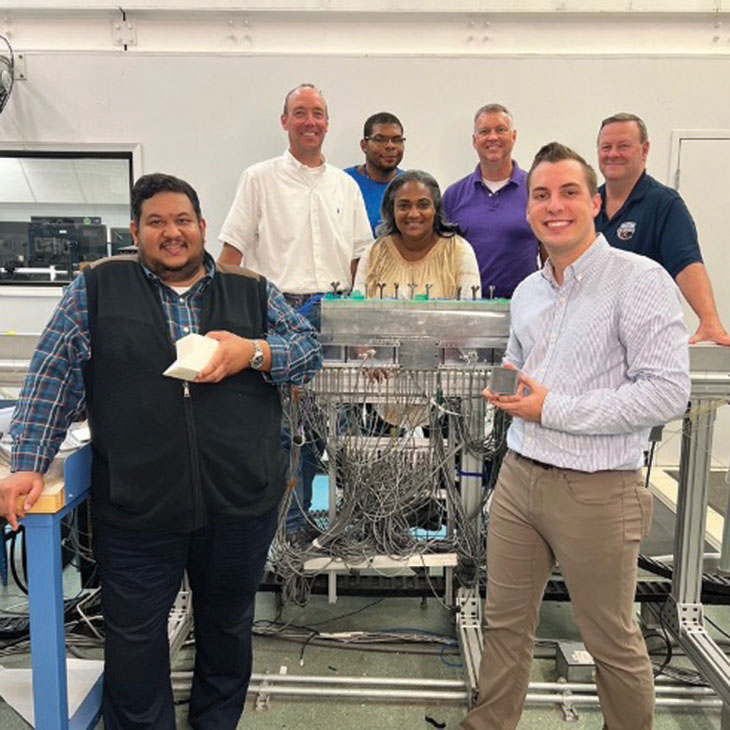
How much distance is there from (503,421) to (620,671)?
0.85m

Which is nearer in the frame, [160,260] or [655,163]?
[160,260]

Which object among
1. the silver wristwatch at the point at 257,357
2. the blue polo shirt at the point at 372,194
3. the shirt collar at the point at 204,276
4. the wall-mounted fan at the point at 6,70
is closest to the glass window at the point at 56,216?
the wall-mounted fan at the point at 6,70

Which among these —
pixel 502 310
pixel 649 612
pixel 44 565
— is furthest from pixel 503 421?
pixel 44 565

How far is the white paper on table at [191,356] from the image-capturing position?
122 cm

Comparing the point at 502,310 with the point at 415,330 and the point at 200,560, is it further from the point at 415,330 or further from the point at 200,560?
the point at 200,560

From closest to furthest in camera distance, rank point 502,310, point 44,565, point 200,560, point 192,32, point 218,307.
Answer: point 44,565 → point 218,307 → point 200,560 → point 502,310 → point 192,32

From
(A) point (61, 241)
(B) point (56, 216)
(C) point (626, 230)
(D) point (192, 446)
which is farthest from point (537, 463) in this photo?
(B) point (56, 216)

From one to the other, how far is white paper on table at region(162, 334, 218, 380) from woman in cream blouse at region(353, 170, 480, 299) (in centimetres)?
96

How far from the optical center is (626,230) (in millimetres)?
2055

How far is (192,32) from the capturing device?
3.77 meters

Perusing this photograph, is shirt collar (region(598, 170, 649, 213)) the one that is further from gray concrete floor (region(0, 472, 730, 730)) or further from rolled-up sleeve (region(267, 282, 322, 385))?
gray concrete floor (region(0, 472, 730, 730))

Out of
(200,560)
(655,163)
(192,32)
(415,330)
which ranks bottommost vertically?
(200,560)

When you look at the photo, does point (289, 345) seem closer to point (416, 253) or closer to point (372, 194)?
point (416, 253)

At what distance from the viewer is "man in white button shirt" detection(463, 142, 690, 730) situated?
1254 mm
